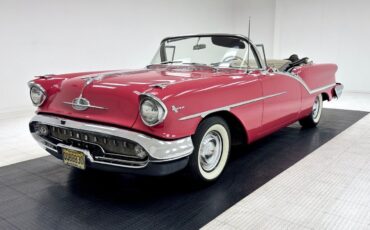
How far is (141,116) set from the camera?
Answer: 199 centimetres

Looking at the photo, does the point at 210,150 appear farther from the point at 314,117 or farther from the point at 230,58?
the point at 314,117

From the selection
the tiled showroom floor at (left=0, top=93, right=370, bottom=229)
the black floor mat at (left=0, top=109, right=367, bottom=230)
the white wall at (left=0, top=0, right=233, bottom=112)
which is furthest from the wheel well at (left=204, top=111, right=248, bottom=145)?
the white wall at (left=0, top=0, right=233, bottom=112)

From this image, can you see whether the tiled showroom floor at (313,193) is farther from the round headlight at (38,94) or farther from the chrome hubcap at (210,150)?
the round headlight at (38,94)

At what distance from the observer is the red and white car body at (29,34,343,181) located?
200cm

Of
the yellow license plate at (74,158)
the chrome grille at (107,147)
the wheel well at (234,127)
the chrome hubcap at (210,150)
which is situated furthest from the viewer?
the wheel well at (234,127)

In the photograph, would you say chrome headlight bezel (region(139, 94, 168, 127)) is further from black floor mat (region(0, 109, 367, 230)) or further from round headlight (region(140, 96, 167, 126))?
black floor mat (region(0, 109, 367, 230))

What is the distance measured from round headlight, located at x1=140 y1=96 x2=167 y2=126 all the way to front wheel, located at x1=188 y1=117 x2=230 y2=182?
39 centimetres

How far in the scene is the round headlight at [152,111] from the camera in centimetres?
193

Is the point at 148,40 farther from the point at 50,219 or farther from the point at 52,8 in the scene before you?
the point at 50,219

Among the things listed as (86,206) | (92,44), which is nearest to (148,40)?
(92,44)

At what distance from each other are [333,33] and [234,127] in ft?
23.8

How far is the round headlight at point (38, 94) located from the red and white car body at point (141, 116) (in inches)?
0.4

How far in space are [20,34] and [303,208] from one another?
5664 millimetres

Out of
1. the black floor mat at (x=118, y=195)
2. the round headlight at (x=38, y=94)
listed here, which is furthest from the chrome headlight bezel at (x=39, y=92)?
the black floor mat at (x=118, y=195)
